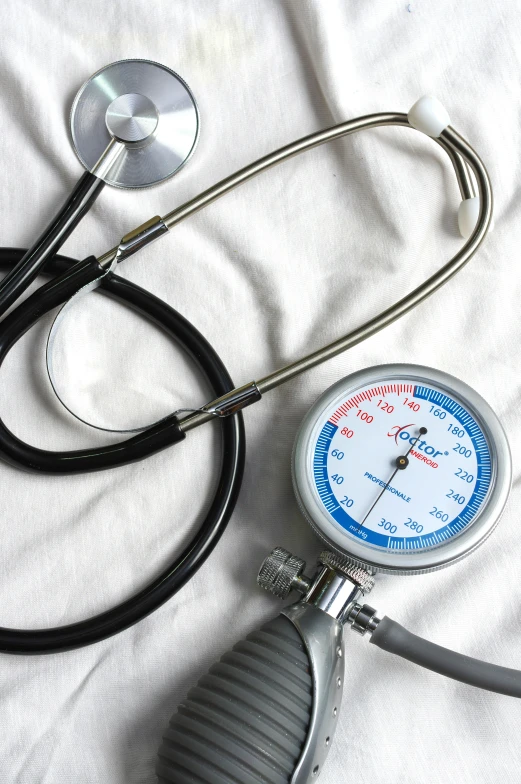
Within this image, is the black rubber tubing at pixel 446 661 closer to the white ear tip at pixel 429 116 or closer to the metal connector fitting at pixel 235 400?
the metal connector fitting at pixel 235 400

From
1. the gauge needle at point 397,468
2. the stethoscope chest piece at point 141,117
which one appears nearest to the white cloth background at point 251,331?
the stethoscope chest piece at point 141,117

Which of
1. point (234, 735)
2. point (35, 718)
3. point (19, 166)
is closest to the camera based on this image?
point (234, 735)

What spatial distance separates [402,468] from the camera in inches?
36.6

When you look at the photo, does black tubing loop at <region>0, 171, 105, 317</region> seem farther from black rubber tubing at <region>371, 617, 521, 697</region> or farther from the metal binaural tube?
black rubber tubing at <region>371, 617, 521, 697</region>

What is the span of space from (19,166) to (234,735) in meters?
0.82

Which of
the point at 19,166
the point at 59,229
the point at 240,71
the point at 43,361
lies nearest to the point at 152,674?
the point at 43,361

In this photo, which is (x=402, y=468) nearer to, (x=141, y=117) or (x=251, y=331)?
(x=251, y=331)

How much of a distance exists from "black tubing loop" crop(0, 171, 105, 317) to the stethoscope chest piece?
0.05 m

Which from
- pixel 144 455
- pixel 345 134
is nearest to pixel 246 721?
pixel 144 455

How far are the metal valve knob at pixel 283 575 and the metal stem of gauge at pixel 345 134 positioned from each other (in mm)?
196

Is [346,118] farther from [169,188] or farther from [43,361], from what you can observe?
[43,361]

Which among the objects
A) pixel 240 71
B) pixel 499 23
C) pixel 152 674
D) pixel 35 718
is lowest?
pixel 35 718

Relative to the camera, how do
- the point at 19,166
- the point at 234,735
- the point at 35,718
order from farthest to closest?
the point at 19,166, the point at 35,718, the point at 234,735

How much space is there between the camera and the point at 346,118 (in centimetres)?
112
